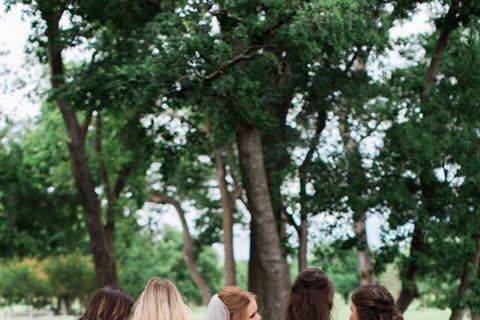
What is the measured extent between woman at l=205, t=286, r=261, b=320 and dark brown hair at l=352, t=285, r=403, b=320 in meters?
0.65

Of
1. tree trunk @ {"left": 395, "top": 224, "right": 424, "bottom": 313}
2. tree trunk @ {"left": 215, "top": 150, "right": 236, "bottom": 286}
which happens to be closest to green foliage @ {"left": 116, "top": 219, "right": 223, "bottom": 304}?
tree trunk @ {"left": 215, "top": 150, "right": 236, "bottom": 286}

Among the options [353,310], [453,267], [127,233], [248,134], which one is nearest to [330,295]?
[353,310]

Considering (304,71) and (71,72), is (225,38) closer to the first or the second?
(304,71)

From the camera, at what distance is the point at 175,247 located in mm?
67125

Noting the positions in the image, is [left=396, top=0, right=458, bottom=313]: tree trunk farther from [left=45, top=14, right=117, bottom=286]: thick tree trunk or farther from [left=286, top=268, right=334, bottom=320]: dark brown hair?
[left=286, top=268, right=334, bottom=320]: dark brown hair

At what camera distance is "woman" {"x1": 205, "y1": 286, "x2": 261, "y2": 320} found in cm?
655

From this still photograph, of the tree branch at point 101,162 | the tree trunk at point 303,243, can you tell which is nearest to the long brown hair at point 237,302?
the tree trunk at point 303,243

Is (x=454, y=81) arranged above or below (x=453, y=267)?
above

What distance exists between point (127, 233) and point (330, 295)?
31.2 m

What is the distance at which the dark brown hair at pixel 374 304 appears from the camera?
649 cm

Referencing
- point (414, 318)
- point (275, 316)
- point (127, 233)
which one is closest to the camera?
point (275, 316)

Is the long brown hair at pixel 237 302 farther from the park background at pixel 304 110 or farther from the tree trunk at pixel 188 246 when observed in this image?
the tree trunk at pixel 188 246

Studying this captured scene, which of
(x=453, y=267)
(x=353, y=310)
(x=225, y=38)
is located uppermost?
(x=225, y=38)

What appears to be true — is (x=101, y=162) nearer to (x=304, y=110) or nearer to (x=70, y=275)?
(x=304, y=110)
